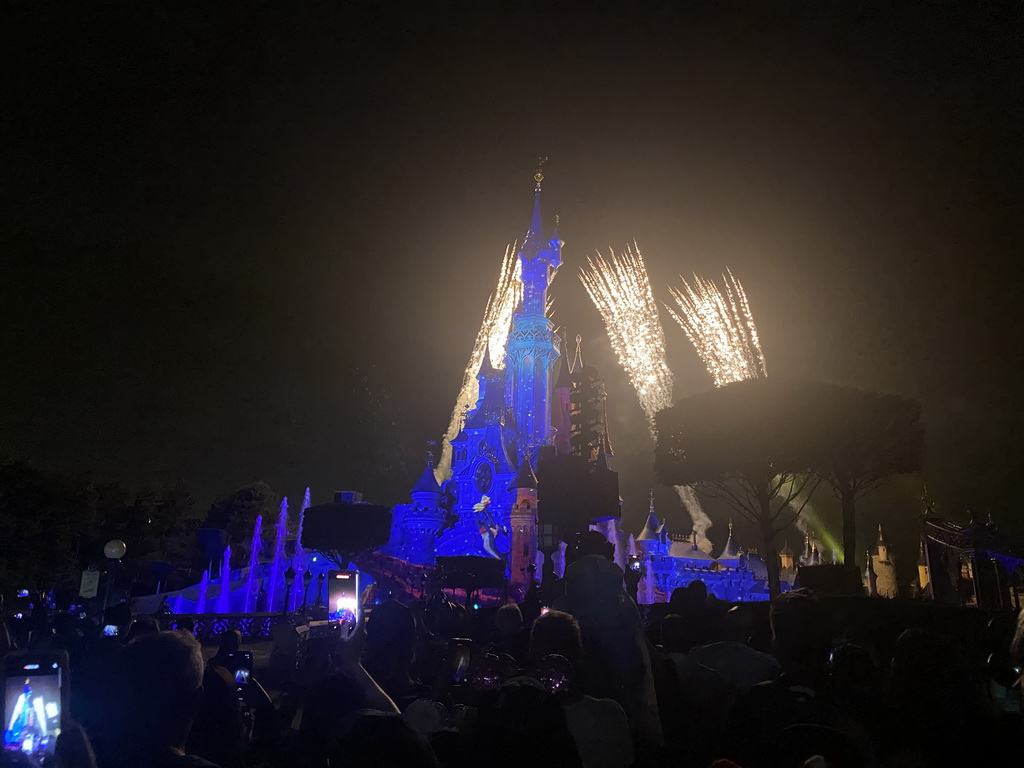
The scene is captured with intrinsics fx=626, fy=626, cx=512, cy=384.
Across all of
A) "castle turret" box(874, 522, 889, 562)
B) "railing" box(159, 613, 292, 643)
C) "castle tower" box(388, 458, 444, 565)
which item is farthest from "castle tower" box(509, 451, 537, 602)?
"castle turret" box(874, 522, 889, 562)

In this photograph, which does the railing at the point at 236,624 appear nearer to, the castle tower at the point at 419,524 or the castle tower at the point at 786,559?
the castle tower at the point at 419,524

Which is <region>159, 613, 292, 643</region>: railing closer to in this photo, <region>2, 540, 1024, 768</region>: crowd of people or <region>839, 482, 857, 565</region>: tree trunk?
<region>2, 540, 1024, 768</region>: crowd of people

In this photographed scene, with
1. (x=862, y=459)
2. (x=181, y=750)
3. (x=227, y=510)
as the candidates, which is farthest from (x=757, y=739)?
(x=227, y=510)

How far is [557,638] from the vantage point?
574 centimetres

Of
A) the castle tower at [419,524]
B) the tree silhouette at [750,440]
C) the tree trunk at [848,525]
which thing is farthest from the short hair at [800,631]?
the castle tower at [419,524]

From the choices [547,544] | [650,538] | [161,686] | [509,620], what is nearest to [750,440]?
[547,544]

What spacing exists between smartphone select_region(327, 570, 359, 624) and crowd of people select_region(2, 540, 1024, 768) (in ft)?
50.0

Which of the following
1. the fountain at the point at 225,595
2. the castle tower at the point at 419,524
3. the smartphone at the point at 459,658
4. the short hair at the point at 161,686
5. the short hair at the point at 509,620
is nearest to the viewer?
the short hair at the point at 161,686

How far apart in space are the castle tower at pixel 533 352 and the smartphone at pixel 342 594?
5190 cm

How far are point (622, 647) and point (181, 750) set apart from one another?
3.56 meters

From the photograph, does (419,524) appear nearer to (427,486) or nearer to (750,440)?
(427,486)

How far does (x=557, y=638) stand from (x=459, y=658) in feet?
8.37

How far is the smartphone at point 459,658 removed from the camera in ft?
25.0

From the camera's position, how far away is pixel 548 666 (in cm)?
515
